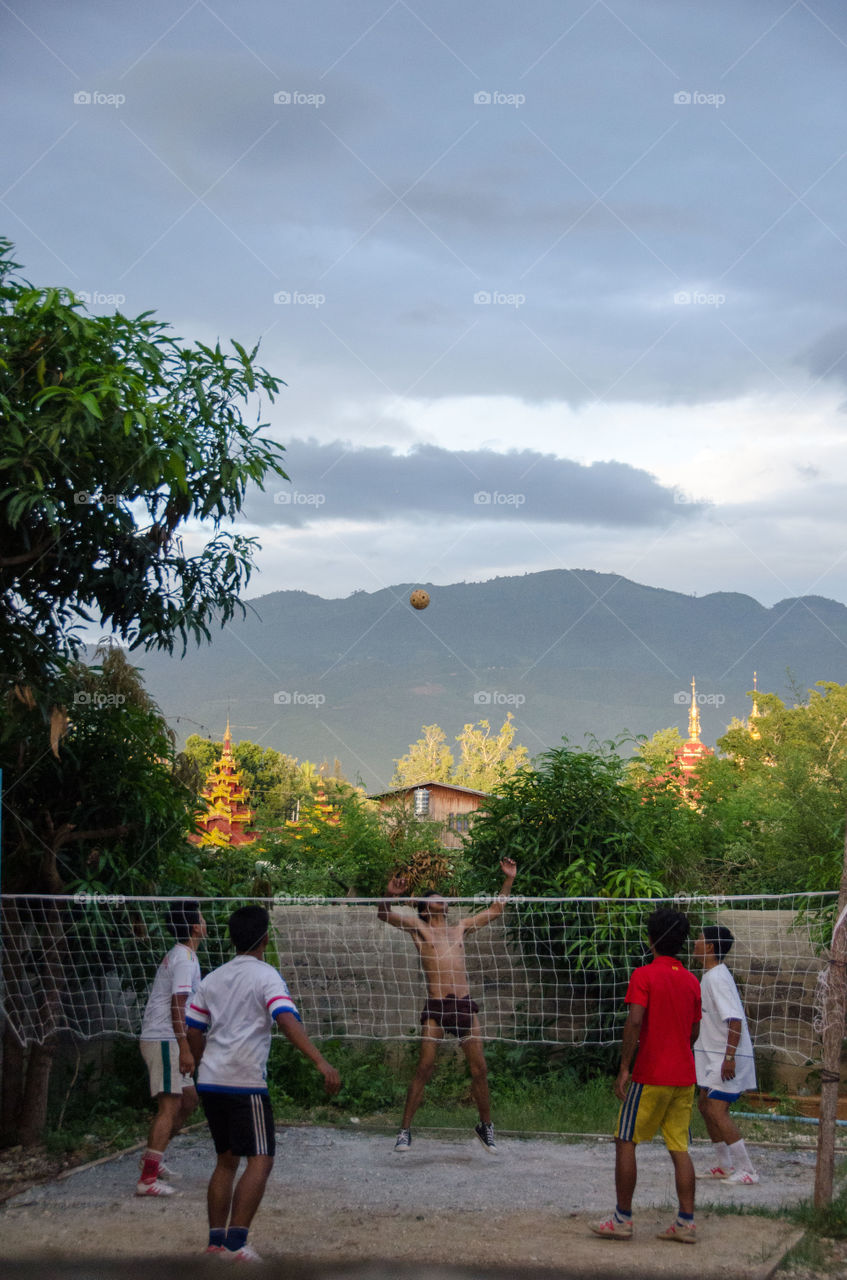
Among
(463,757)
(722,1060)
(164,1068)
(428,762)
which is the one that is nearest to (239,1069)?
(164,1068)

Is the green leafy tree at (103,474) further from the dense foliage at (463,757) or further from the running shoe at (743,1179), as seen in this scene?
the dense foliage at (463,757)

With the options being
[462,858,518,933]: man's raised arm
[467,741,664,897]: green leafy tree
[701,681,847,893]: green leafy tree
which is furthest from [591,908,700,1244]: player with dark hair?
[701,681,847,893]: green leafy tree

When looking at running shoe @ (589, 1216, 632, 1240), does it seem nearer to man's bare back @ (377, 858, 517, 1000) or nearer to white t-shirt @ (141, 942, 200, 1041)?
man's bare back @ (377, 858, 517, 1000)

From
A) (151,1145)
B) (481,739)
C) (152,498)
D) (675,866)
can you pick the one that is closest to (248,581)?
(152,498)

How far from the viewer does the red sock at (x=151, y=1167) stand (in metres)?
6.48

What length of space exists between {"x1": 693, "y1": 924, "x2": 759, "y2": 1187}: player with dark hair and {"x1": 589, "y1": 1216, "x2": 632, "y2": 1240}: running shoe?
1.42 m

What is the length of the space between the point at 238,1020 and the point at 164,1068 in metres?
2.06

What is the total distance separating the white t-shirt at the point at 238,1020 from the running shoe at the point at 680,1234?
2059 millimetres

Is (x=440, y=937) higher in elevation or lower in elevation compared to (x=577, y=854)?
lower

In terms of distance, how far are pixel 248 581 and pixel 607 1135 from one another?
4.50 m

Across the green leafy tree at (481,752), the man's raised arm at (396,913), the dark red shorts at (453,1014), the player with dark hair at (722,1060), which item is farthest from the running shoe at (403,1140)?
the green leafy tree at (481,752)

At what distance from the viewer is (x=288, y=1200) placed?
6332 millimetres

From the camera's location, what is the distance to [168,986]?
699 cm

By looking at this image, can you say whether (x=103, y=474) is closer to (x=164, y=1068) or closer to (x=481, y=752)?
(x=164, y=1068)
